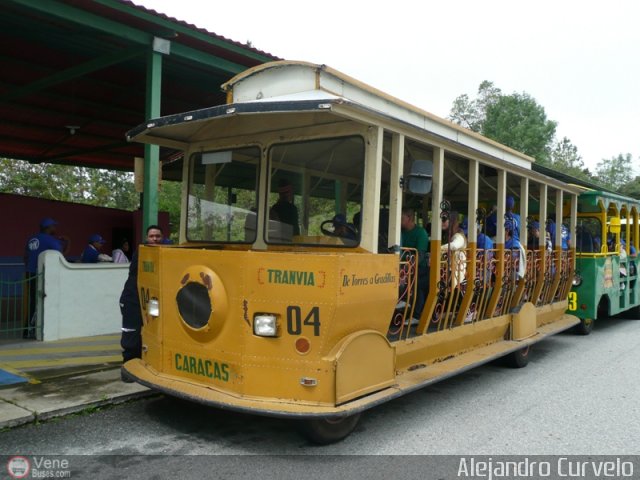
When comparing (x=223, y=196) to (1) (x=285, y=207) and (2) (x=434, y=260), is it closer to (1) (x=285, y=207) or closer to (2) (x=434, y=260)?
(1) (x=285, y=207)

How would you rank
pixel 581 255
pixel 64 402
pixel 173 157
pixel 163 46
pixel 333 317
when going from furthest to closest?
pixel 581 255 < pixel 163 46 < pixel 173 157 < pixel 64 402 < pixel 333 317

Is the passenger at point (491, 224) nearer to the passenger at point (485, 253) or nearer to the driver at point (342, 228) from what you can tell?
the passenger at point (485, 253)

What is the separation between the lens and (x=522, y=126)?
40.9 meters

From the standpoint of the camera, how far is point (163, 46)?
24.5ft

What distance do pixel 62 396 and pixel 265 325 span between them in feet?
7.59

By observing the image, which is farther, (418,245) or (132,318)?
(418,245)

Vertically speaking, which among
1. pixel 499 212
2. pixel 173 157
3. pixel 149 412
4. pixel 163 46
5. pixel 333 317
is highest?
pixel 163 46

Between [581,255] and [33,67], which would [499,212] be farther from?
[33,67]

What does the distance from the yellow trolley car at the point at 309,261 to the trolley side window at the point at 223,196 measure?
0.02 meters

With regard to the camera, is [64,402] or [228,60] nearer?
[64,402]

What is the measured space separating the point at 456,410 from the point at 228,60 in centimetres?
606

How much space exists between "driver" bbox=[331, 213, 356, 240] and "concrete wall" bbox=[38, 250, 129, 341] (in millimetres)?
4354

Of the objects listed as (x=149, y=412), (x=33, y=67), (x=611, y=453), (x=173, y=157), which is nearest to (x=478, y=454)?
(x=611, y=453)

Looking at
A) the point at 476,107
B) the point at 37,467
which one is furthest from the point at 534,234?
the point at 476,107
